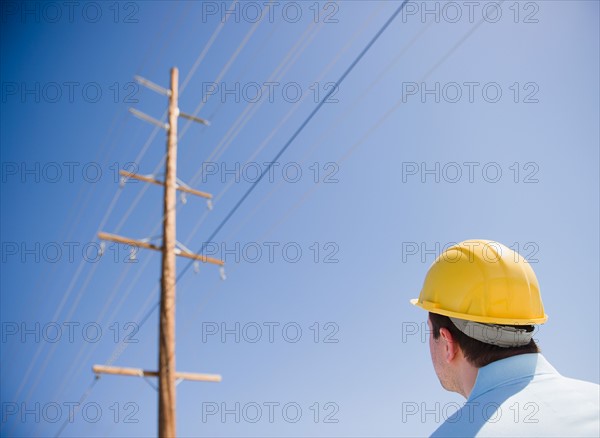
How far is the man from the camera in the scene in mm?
1522

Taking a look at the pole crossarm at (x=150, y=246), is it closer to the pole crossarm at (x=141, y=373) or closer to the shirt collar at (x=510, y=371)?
the pole crossarm at (x=141, y=373)

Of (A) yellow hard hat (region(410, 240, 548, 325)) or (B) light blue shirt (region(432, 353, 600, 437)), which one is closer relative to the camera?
(B) light blue shirt (region(432, 353, 600, 437))

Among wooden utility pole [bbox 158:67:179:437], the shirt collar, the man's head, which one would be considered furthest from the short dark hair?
wooden utility pole [bbox 158:67:179:437]

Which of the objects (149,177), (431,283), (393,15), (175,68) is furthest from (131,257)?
(431,283)

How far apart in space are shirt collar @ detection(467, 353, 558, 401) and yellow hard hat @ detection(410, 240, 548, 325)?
257 millimetres

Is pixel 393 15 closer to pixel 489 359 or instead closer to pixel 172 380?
pixel 489 359

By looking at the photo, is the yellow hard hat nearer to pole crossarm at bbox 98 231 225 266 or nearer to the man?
the man

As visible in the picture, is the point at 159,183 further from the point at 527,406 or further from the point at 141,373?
the point at 527,406

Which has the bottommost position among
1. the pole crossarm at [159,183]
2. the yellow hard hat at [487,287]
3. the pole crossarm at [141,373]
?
the pole crossarm at [141,373]

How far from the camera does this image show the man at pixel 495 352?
1.52 meters

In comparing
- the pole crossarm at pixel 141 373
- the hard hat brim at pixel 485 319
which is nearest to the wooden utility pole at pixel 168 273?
the pole crossarm at pixel 141 373

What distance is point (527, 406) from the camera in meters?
1.61

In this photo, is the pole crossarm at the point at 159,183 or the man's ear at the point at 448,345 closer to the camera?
the man's ear at the point at 448,345


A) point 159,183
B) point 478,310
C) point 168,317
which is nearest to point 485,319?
point 478,310
